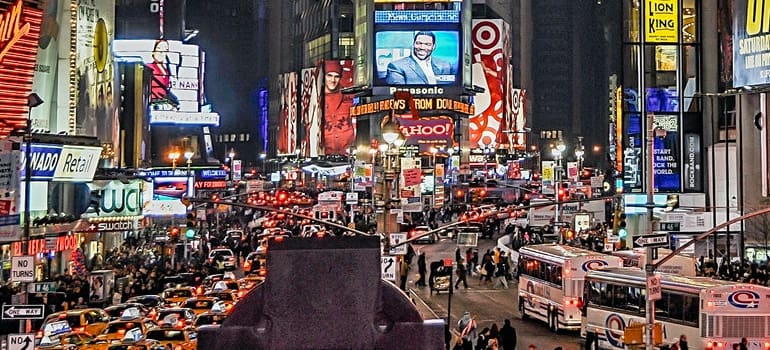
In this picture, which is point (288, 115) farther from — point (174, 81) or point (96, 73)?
point (96, 73)

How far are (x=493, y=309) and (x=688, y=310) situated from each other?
1564 cm

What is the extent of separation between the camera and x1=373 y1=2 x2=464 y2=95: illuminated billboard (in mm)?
118688

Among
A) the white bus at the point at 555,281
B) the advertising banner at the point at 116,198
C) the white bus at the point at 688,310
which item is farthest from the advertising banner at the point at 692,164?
the white bus at the point at 688,310

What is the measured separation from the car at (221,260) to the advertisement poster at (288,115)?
348ft

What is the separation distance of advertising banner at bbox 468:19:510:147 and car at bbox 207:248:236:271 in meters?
86.3

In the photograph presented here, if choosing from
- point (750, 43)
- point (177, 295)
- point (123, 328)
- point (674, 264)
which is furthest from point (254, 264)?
point (750, 43)

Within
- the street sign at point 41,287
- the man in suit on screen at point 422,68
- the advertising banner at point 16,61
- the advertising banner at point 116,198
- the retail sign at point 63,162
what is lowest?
the street sign at point 41,287

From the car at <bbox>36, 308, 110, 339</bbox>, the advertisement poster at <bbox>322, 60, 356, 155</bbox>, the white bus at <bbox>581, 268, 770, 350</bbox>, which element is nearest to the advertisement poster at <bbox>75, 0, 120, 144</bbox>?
the car at <bbox>36, 308, 110, 339</bbox>

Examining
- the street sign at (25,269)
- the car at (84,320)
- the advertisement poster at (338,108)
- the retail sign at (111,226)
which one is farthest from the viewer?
the advertisement poster at (338,108)

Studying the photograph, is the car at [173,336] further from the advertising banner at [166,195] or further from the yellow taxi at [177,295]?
the advertising banner at [166,195]

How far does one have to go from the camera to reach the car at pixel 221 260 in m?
53.6

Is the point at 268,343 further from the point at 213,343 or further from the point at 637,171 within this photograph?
the point at 637,171

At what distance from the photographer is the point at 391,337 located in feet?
33.4

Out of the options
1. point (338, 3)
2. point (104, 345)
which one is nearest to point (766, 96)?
point (104, 345)
